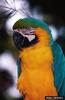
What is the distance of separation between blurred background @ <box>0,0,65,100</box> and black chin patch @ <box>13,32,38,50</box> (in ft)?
0.09

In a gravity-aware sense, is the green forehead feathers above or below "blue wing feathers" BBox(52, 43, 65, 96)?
above

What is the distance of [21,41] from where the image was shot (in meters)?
1.41

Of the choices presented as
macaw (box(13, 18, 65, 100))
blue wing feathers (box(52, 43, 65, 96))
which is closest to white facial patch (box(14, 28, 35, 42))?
macaw (box(13, 18, 65, 100))

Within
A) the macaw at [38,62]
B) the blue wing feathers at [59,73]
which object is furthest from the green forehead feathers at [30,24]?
the blue wing feathers at [59,73]

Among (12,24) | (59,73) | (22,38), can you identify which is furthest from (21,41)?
(59,73)

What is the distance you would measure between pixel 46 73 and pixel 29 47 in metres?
0.18

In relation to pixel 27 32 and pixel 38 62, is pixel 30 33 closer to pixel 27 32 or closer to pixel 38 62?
pixel 27 32

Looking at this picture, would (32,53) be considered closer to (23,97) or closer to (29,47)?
(29,47)

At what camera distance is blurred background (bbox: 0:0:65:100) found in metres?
1.42

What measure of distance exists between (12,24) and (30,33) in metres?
0.12

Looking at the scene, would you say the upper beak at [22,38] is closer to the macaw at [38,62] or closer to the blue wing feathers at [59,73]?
the macaw at [38,62]

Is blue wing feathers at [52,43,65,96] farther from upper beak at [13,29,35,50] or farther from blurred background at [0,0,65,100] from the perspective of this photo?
upper beak at [13,29,35,50]

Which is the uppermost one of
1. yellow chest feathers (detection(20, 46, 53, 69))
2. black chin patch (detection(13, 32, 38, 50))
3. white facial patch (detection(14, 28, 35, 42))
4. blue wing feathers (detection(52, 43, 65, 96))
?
white facial patch (detection(14, 28, 35, 42))

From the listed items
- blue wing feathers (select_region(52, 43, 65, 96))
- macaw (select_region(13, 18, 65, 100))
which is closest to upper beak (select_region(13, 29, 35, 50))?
macaw (select_region(13, 18, 65, 100))
